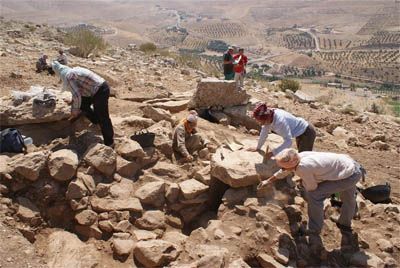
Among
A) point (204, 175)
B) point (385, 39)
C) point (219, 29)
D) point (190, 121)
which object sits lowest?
point (219, 29)

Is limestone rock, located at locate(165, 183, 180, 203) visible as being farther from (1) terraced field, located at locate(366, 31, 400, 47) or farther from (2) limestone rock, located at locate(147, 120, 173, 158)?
(1) terraced field, located at locate(366, 31, 400, 47)

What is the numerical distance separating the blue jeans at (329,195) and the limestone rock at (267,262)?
2.44 ft

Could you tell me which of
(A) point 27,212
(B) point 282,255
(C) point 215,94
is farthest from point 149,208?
(C) point 215,94

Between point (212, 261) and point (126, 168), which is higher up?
point (126, 168)

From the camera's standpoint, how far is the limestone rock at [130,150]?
658cm

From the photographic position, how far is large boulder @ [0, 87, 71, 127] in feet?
21.8

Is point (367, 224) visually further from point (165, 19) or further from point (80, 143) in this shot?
point (165, 19)

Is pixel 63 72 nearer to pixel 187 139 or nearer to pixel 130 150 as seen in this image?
pixel 130 150

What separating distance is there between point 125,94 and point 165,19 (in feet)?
479

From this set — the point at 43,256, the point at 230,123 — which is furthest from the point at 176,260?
the point at 230,123

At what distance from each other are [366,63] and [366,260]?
8004 centimetres

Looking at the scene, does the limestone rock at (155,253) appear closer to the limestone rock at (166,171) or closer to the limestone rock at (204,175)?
the limestone rock at (204,175)

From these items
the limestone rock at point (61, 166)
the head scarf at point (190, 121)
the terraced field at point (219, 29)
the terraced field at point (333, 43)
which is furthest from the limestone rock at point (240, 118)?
the terraced field at point (219, 29)

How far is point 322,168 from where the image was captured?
4.85 m
